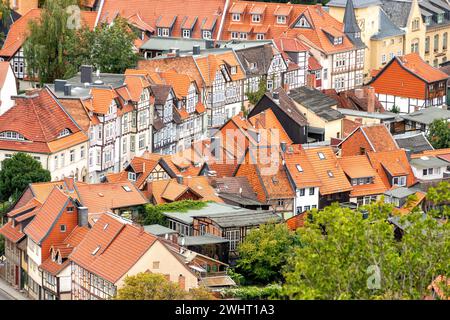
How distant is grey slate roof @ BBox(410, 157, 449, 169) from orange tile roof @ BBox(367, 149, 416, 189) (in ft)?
1.67

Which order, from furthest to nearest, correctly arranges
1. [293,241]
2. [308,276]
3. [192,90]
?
[192,90] < [293,241] < [308,276]

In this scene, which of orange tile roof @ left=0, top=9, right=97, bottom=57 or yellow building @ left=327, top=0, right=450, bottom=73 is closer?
orange tile roof @ left=0, top=9, right=97, bottom=57

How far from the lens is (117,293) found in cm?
5666

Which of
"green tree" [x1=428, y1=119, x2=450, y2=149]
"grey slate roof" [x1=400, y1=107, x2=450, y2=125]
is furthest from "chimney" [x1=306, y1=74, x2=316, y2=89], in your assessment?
"green tree" [x1=428, y1=119, x2=450, y2=149]

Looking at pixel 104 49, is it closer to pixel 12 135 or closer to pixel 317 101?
pixel 317 101

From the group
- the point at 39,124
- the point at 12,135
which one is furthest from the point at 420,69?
the point at 12,135

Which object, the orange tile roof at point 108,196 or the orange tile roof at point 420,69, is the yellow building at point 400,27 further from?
the orange tile roof at point 108,196

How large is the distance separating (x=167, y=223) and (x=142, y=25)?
3930cm

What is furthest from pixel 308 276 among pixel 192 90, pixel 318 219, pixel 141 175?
pixel 192 90

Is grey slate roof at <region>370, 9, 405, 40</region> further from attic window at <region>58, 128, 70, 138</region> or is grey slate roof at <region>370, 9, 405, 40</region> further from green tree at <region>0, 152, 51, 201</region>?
green tree at <region>0, 152, 51, 201</region>

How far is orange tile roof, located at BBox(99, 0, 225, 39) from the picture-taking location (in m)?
106

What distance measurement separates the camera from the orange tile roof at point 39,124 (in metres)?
75.8

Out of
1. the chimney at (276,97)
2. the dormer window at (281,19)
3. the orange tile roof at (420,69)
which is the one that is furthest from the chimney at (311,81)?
the chimney at (276,97)

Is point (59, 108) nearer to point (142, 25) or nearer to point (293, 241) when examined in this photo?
point (293, 241)
